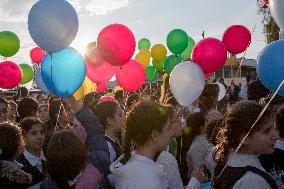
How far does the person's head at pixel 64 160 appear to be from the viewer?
7.62 feet

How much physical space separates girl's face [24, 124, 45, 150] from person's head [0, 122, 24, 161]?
784 millimetres

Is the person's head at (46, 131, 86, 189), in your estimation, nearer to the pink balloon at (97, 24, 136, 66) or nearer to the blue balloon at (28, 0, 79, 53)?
the blue balloon at (28, 0, 79, 53)

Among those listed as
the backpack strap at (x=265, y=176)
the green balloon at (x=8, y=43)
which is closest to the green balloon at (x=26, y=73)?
the green balloon at (x=8, y=43)

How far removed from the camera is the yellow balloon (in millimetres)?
7953

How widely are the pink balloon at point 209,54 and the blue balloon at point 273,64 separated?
178 centimetres

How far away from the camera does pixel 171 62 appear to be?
7.31 meters

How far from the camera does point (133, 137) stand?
8.58 feet

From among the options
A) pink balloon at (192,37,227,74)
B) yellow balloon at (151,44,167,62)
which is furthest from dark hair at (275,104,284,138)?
yellow balloon at (151,44,167,62)

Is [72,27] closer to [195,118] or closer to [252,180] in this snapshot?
[195,118]

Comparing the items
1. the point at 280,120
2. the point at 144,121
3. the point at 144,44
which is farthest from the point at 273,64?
the point at 144,44

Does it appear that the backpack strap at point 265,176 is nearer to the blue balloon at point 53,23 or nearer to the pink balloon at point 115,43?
the blue balloon at point 53,23

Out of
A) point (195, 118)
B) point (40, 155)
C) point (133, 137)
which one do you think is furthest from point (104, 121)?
point (133, 137)

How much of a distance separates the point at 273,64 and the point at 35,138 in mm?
2265

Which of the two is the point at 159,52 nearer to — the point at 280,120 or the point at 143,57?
the point at 143,57
